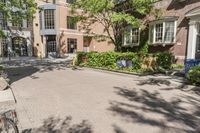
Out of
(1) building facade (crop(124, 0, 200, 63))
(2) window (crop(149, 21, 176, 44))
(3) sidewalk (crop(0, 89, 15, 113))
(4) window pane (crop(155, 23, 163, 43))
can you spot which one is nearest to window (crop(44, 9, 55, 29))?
(1) building facade (crop(124, 0, 200, 63))

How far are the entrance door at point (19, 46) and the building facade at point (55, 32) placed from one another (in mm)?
1724

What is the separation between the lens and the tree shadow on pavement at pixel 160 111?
5457 millimetres

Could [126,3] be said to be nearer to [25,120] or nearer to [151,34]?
[151,34]

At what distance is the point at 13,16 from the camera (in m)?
15.9

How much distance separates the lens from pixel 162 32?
16922 millimetres

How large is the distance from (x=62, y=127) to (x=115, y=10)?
545 inches

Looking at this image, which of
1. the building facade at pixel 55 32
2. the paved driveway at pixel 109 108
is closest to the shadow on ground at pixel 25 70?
the paved driveway at pixel 109 108

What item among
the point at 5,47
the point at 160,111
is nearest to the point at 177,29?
the point at 160,111

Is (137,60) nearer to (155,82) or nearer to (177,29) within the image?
(155,82)

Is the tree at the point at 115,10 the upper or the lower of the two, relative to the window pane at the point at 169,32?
upper

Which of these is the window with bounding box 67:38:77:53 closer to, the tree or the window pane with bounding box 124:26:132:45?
the tree

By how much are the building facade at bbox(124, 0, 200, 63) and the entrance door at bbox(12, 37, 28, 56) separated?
24.5 m

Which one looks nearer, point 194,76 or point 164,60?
point 194,76

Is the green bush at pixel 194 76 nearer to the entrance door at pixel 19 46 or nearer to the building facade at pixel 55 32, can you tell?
the building facade at pixel 55 32
